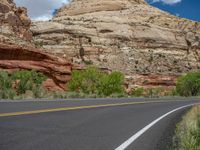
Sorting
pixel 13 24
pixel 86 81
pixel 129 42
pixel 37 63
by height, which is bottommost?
pixel 86 81

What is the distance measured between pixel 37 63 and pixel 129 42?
1856 inches

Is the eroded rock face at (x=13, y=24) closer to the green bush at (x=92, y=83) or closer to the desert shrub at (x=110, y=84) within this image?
the green bush at (x=92, y=83)

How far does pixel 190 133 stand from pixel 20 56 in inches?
2617

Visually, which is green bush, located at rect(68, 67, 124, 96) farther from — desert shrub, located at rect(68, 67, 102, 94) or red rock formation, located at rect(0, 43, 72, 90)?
red rock formation, located at rect(0, 43, 72, 90)

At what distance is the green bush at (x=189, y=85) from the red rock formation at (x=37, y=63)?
25.2 meters

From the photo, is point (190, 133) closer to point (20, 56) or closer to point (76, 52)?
point (20, 56)

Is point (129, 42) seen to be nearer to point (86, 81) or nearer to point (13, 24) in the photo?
point (13, 24)

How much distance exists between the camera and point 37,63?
75562 millimetres

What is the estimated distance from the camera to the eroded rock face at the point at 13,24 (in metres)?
75.0

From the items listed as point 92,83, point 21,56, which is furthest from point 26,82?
point 21,56

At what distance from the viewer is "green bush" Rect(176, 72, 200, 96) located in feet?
285

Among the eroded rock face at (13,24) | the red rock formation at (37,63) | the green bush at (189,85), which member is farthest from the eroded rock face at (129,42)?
the red rock formation at (37,63)

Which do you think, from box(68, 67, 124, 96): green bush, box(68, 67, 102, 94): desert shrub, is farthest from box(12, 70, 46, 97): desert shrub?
box(68, 67, 124, 96): green bush

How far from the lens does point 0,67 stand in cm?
7175
